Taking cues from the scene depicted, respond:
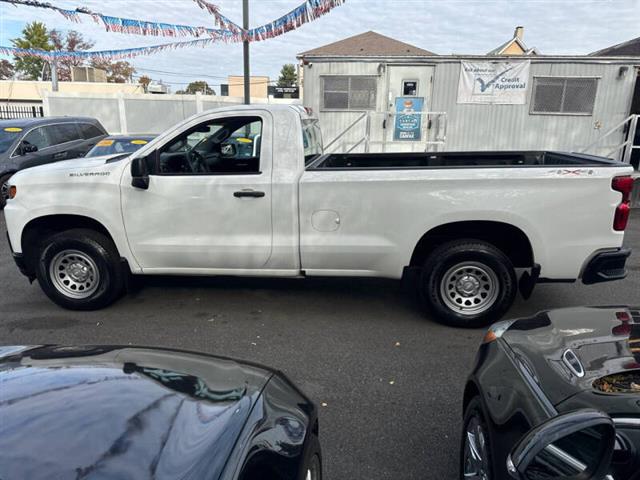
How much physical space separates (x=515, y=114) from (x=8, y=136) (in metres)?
12.5

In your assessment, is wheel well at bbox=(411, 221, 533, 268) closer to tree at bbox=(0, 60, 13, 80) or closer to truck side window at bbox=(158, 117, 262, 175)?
truck side window at bbox=(158, 117, 262, 175)

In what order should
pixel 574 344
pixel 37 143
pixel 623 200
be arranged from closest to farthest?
1. pixel 574 344
2. pixel 623 200
3. pixel 37 143

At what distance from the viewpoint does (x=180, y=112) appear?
18.8 metres

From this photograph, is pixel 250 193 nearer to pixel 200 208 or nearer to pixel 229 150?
pixel 200 208

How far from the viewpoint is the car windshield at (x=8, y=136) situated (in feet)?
33.9

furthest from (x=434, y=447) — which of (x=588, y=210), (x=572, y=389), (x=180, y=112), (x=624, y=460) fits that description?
(x=180, y=112)

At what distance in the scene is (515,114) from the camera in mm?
13141

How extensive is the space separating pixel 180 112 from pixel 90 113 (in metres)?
3.23

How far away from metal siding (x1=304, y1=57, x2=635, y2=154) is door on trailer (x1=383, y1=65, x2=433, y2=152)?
0.23m

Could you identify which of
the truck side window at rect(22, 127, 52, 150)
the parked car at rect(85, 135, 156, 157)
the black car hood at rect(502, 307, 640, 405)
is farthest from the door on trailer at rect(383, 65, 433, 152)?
the black car hood at rect(502, 307, 640, 405)

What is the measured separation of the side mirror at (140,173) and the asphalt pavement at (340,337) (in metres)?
1.32

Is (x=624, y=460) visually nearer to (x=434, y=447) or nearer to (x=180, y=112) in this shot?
(x=434, y=447)

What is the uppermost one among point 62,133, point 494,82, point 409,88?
point 494,82

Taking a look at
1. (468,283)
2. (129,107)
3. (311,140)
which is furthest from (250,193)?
(129,107)
